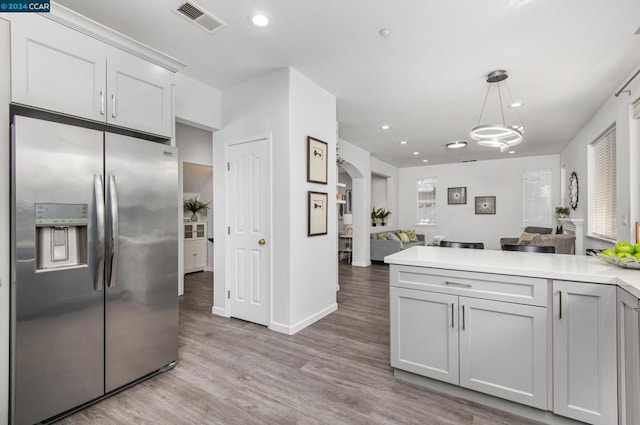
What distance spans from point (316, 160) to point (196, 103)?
1555 millimetres

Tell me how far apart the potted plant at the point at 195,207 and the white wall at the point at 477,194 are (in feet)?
20.4

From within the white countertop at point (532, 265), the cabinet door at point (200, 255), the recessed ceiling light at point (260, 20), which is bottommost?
the cabinet door at point (200, 255)

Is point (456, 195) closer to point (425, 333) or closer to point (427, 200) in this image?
point (427, 200)

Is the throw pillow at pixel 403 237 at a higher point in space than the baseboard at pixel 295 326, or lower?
higher

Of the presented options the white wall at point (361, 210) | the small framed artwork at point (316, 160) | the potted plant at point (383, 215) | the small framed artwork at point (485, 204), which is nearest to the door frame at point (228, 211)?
the small framed artwork at point (316, 160)

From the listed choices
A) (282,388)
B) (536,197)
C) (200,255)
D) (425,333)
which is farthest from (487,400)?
(536,197)

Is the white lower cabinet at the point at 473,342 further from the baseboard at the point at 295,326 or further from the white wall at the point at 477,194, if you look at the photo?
the white wall at the point at 477,194

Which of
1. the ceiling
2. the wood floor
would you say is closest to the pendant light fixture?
the ceiling

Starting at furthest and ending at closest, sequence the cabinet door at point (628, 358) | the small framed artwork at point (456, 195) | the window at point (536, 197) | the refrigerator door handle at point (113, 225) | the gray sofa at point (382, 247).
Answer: the small framed artwork at point (456, 195) → the window at point (536, 197) → the gray sofa at point (382, 247) → the refrigerator door handle at point (113, 225) → the cabinet door at point (628, 358)

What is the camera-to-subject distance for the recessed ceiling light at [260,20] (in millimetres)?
2250

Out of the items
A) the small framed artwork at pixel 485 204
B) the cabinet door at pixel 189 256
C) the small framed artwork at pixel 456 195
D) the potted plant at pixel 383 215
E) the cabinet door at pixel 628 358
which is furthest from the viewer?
the small framed artwork at pixel 456 195

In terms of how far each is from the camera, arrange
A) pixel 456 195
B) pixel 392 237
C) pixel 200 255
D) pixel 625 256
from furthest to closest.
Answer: pixel 456 195
pixel 392 237
pixel 200 255
pixel 625 256

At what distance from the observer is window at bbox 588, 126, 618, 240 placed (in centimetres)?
410

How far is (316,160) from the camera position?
3521mm
